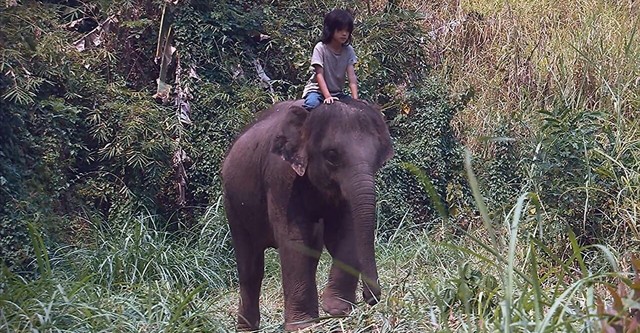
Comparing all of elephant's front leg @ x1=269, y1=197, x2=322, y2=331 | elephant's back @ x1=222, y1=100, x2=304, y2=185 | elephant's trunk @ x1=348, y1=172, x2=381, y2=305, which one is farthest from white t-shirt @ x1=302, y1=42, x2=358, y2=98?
elephant's trunk @ x1=348, y1=172, x2=381, y2=305

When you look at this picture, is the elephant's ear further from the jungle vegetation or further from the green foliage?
the green foliage

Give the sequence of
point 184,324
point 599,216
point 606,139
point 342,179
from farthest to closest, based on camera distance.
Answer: point 606,139 → point 599,216 → point 342,179 → point 184,324

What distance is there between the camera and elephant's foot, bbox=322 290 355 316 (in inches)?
247

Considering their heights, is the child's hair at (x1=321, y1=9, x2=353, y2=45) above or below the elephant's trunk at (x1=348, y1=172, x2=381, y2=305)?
above

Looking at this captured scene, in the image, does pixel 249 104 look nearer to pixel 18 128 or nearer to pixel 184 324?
pixel 18 128

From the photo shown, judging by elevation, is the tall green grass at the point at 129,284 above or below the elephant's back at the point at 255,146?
below

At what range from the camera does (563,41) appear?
1244 cm

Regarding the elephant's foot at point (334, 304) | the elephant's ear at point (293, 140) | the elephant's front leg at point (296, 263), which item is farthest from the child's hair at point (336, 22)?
the elephant's foot at point (334, 304)

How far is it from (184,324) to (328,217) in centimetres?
149

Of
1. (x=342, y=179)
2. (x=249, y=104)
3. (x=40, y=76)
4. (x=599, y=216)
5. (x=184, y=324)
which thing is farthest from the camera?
(x=249, y=104)

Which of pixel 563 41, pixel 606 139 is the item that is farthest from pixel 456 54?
pixel 606 139

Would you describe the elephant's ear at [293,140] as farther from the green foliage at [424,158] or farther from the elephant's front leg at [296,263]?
the green foliage at [424,158]

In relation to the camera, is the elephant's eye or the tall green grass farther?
the elephant's eye

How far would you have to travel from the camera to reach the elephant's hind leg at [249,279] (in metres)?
7.06
